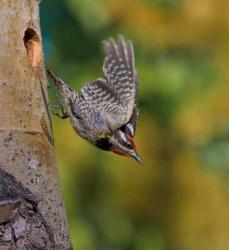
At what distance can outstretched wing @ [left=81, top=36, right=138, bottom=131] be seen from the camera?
6199 mm

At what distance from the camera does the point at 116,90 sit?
20.5 feet

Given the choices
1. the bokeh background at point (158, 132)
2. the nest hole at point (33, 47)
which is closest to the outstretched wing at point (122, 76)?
the nest hole at point (33, 47)

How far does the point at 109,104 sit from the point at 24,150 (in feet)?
6.05

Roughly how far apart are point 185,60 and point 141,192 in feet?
3.94

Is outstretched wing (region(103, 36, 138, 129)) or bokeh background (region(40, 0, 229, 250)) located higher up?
outstretched wing (region(103, 36, 138, 129))

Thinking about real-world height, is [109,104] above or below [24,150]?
below

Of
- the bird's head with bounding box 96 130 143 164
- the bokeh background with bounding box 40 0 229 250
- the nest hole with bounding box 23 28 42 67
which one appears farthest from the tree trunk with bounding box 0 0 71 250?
the bokeh background with bounding box 40 0 229 250

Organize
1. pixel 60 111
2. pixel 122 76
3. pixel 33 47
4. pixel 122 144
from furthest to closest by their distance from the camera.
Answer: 1. pixel 60 111
2. pixel 122 76
3. pixel 122 144
4. pixel 33 47

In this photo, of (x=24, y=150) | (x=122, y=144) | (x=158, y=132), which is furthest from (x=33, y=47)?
(x=158, y=132)

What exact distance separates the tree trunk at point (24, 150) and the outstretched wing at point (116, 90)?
1471 millimetres

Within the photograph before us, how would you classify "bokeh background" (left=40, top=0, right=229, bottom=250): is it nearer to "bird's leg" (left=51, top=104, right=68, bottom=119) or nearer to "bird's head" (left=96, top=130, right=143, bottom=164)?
"bird's leg" (left=51, top=104, right=68, bottom=119)

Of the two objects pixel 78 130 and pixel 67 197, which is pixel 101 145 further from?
pixel 67 197

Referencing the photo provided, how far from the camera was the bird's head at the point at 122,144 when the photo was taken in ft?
20.0

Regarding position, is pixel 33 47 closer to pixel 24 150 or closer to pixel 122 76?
pixel 24 150
